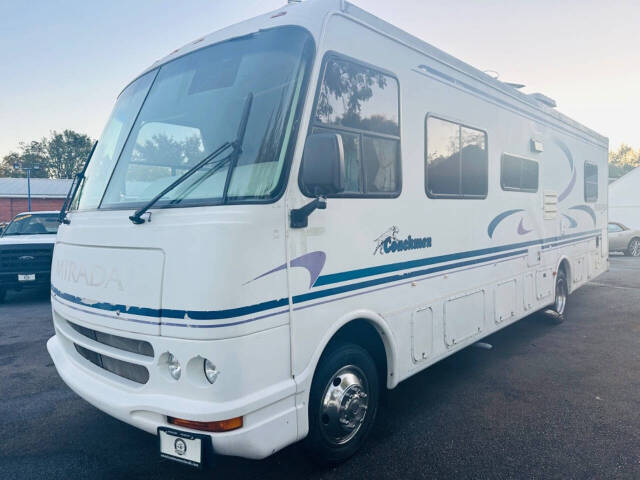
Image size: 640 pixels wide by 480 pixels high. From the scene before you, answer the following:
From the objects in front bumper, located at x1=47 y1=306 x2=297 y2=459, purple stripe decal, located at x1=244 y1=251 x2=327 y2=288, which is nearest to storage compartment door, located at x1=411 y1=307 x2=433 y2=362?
purple stripe decal, located at x1=244 y1=251 x2=327 y2=288

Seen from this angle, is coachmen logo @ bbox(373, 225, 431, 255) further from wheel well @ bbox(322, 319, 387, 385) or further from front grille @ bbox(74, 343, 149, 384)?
front grille @ bbox(74, 343, 149, 384)

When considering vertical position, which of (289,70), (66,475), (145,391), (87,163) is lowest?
(66,475)

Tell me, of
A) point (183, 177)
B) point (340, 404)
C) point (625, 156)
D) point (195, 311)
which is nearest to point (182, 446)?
point (195, 311)

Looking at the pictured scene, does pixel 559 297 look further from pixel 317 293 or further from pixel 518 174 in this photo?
pixel 317 293

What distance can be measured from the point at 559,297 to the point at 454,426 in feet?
14.2

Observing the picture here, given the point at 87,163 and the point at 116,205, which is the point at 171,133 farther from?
the point at 87,163

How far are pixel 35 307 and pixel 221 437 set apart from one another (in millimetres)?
8384

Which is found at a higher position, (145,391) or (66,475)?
(145,391)

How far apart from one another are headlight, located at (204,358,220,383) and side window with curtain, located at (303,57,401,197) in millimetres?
1365

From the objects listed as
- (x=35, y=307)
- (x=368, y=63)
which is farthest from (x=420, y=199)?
(x=35, y=307)

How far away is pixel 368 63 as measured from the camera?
3.50 m

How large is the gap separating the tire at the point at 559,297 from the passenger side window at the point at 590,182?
1738 millimetres

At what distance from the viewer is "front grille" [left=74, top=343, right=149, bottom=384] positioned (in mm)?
2828

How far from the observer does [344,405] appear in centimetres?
325
